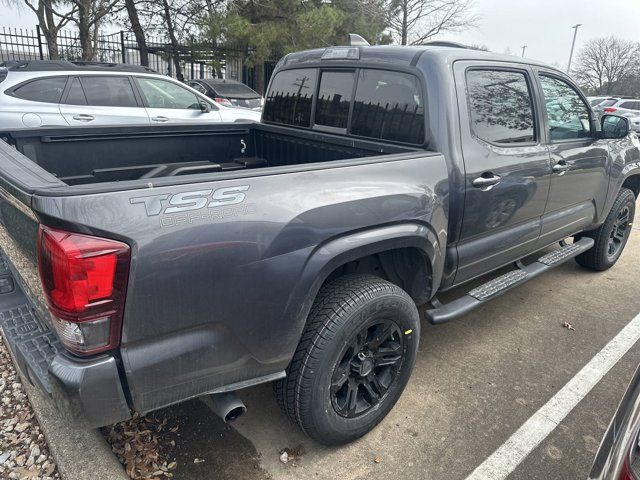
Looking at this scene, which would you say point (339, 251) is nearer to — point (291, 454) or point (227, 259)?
point (227, 259)

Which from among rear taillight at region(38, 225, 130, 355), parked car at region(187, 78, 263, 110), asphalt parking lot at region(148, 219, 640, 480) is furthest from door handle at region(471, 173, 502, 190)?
parked car at region(187, 78, 263, 110)

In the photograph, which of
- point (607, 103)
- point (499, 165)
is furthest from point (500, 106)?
point (607, 103)

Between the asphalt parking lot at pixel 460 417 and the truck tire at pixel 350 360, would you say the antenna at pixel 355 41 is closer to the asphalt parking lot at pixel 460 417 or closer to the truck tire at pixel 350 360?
the truck tire at pixel 350 360

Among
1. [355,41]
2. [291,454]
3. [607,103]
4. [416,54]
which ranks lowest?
[291,454]

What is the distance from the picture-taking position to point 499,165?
296 centimetres

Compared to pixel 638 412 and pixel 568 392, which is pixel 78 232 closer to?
pixel 638 412

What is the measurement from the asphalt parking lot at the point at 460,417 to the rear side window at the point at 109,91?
589 centimetres

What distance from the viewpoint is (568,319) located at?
3.98 metres

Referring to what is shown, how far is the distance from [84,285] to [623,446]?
170 cm

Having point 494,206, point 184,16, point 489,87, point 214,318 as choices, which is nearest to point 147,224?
Result: point 214,318

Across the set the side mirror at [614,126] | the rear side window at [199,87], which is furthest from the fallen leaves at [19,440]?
the rear side window at [199,87]

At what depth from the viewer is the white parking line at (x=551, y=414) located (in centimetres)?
243

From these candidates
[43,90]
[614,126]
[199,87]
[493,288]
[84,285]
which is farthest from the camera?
[199,87]

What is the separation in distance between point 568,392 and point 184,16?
1752 cm
